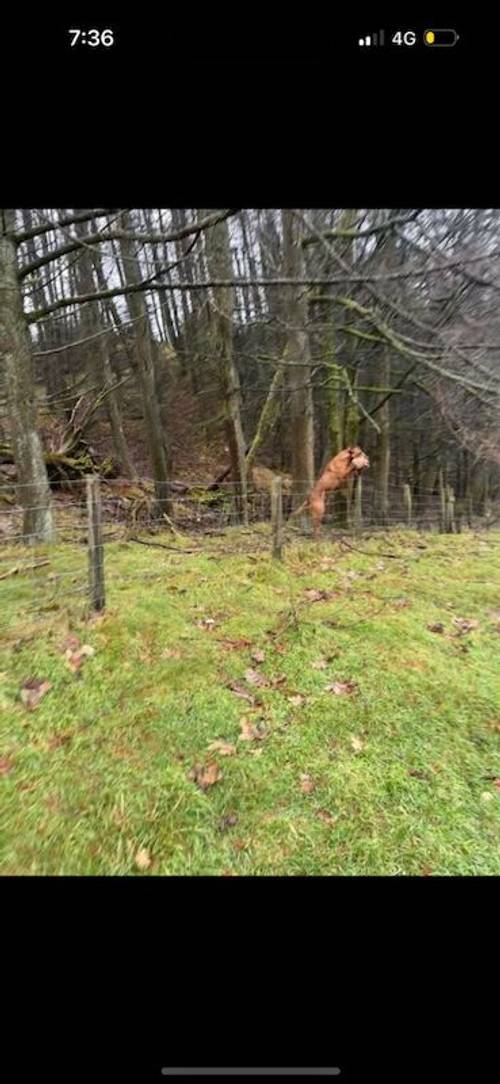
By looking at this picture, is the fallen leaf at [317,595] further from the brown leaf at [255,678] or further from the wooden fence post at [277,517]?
A: the brown leaf at [255,678]

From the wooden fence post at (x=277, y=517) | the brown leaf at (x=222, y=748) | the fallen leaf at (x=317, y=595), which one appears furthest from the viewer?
the wooden fence post at (x=277, y=517)

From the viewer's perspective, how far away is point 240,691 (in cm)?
250

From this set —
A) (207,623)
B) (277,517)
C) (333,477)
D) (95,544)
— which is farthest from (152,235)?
(333,477)

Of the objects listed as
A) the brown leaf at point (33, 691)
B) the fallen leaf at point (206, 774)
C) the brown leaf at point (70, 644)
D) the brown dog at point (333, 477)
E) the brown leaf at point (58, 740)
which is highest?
the brown dog at point (333, 477)

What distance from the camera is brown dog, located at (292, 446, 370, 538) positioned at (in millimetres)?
6531

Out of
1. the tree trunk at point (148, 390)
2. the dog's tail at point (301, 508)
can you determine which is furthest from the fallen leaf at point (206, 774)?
the tree trunk at point (148, 390)

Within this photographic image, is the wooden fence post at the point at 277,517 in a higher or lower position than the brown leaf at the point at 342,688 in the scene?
higher

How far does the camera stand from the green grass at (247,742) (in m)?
1.55

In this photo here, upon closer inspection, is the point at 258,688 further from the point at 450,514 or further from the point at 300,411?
the point at 450,514

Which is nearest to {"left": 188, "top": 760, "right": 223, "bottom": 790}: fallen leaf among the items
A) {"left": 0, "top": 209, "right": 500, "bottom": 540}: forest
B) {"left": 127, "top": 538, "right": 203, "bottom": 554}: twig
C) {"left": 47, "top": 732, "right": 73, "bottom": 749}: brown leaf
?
{"left": 47, "top": 732, "right": 73, "bottom": 749}: brown leaf

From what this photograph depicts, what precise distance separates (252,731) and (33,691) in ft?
4.08
